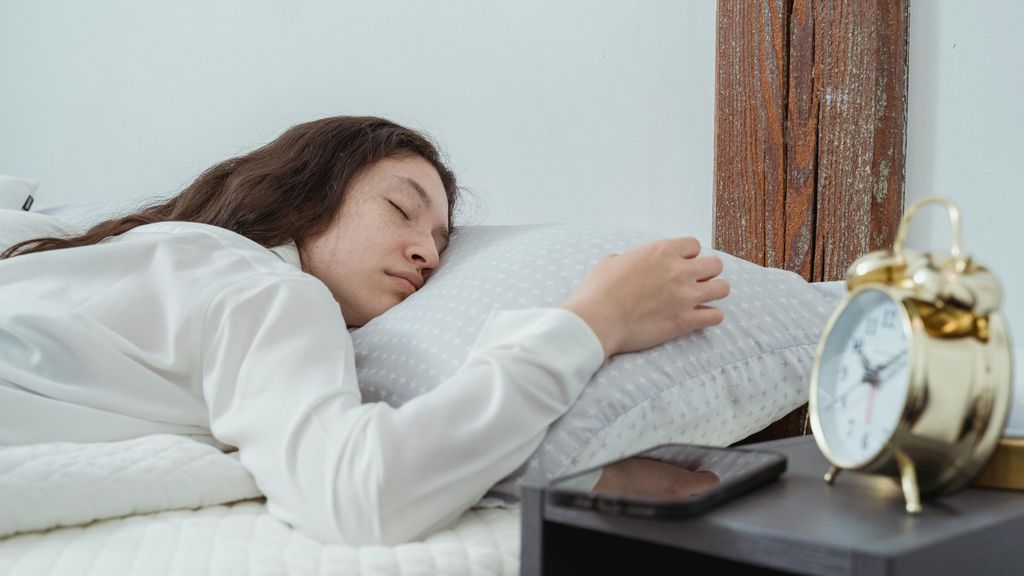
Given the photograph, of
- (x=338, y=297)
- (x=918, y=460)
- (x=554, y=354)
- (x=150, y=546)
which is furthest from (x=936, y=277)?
(x=338, y=297)

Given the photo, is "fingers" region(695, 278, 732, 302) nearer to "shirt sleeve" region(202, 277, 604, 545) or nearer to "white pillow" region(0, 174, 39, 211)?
"shirt sleeve" region(202, 277, 604, 545)

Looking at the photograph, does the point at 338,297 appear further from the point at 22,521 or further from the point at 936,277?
the point at 936,277

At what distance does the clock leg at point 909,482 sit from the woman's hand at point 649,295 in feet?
1.20

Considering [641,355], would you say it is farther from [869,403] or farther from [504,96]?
[504,96]

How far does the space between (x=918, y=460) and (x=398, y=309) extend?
70 centimetres

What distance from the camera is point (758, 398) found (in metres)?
1.07

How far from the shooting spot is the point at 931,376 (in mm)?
613

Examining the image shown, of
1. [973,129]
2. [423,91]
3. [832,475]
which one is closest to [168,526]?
[832,475]

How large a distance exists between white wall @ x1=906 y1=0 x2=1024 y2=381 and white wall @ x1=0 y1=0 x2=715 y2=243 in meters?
0.33

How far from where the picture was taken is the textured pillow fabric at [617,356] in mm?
945

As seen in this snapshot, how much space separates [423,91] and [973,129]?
108cm

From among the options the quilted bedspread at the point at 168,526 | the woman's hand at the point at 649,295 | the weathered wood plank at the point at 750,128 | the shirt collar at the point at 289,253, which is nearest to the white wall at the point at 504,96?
the weathered wood plank at the point at 750,128

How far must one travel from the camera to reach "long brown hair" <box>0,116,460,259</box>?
1.36 meters

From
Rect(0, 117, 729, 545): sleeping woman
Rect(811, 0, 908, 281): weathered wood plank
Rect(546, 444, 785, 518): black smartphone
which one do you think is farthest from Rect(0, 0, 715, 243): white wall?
Rect(546, 444, 785, 518): black smartphone
